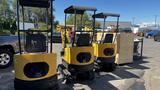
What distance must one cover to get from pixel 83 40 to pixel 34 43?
191cm

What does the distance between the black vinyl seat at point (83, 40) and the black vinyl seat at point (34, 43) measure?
5.21 feet

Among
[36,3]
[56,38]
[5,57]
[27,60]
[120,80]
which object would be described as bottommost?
[120,80]

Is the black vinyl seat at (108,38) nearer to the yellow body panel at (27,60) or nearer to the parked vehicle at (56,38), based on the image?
the yellow body panel at (27,60)

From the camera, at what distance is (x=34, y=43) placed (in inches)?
220

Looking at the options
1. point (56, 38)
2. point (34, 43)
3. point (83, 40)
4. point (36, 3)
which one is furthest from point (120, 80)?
point (56, 38)

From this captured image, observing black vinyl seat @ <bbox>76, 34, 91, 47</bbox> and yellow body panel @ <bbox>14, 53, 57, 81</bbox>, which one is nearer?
yellow body panel @ <bbox>14, 53, 57, 81</bbox>

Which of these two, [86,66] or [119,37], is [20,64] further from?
[119,37]

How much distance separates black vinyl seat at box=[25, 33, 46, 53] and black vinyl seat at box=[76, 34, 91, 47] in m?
1.59

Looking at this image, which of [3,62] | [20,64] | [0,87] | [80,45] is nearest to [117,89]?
[80,45]

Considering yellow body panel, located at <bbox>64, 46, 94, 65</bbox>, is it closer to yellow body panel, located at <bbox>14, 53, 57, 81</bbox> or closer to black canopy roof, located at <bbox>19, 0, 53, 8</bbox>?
yellow body panel, located at <bbox>14, 53, 57, 81</bbox>

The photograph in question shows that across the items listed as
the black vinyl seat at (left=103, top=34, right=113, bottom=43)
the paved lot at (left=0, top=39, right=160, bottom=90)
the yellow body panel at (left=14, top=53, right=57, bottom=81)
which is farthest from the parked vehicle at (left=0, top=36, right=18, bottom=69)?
the yellow body panel at (left=14, top=53, right=57, bottom=81)

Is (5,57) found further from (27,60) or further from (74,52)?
(27,60)

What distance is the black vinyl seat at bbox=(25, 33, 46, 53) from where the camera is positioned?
557cm

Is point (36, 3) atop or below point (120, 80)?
atop
